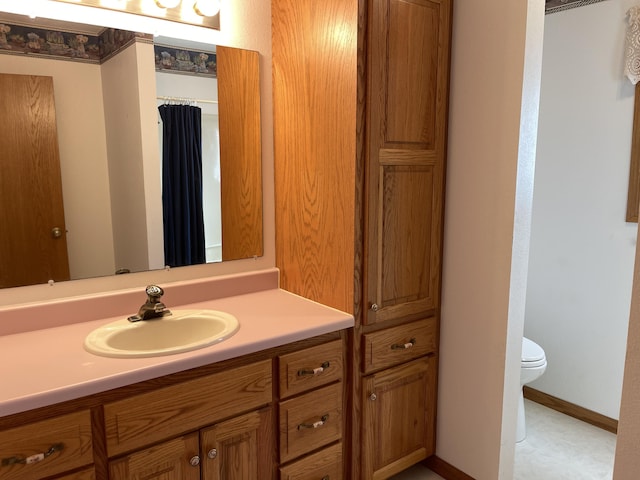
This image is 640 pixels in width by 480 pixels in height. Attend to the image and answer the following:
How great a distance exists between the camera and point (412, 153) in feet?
5.76

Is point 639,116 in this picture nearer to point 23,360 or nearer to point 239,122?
point 239,122

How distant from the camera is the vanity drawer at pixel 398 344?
5.74 ft

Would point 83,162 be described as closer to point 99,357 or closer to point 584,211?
point 99,357

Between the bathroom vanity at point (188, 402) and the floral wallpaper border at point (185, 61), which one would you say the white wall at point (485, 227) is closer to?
the bathroom vanity at point (188, 402)

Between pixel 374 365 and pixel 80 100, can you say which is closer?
pixel 80 100

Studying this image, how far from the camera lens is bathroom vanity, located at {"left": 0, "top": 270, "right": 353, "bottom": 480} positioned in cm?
111

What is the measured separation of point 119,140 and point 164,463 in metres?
1.04

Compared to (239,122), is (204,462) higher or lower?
lower

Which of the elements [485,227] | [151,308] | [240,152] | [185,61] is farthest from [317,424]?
[185,61]

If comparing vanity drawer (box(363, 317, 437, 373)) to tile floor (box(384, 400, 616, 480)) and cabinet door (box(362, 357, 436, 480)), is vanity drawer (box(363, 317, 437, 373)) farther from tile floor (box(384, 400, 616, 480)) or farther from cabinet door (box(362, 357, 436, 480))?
tile floor (box(384, 400, 616, 480))

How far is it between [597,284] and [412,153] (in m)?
1.40

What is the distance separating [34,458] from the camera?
3.59ft

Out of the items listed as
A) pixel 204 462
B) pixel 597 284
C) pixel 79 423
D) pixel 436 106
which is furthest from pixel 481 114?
pixel 79 423

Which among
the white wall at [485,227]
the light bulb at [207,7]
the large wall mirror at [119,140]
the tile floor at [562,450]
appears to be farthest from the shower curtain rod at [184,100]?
the tile floor at [562,450]
